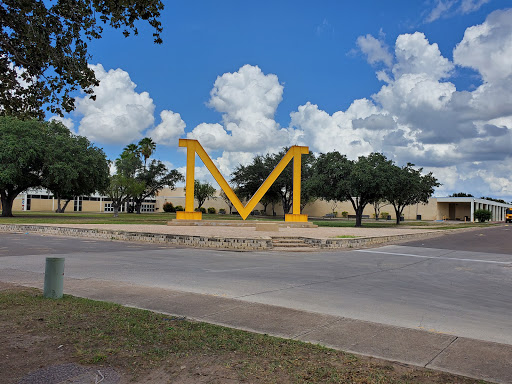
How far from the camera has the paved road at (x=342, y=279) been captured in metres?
6.80

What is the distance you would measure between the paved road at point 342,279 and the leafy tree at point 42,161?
23.4 meters

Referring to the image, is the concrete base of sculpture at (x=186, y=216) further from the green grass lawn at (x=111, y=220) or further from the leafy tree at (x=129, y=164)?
the leafy tree at (x=129, y=164)

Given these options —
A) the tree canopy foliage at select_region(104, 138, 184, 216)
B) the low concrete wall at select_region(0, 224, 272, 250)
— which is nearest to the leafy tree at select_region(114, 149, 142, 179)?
the tree canopy foliage at select_region(104, 138, 184, 216)

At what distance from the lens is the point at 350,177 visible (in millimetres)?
37219

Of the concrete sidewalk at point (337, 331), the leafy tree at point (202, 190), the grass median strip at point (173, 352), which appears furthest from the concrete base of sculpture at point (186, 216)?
the leafy tree at point (202, 190)

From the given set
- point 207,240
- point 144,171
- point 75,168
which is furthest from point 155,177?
point 207,240

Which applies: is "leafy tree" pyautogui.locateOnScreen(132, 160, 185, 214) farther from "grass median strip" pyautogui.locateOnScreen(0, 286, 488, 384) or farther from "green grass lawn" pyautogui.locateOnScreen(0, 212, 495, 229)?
"grass median strip" pyautogui.locateOnScreen(0, 286, 488, 384)

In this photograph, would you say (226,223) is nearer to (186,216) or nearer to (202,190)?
(186,216)

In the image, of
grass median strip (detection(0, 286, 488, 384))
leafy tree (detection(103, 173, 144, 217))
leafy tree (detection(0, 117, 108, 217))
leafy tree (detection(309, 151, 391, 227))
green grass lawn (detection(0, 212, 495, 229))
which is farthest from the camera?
leafy tree (detection(103, 173, 144, 217))

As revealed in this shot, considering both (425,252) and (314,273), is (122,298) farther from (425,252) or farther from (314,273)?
(425,252)

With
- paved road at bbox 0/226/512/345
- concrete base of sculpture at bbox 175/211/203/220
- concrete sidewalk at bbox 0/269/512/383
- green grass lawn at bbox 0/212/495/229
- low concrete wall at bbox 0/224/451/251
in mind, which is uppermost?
concrete base of sculpture at bbox 175/211/203/220

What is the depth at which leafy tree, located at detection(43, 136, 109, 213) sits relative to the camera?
126ft

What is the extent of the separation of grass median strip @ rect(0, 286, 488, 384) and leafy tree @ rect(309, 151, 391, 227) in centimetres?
3200

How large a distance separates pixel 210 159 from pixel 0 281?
23834mm
